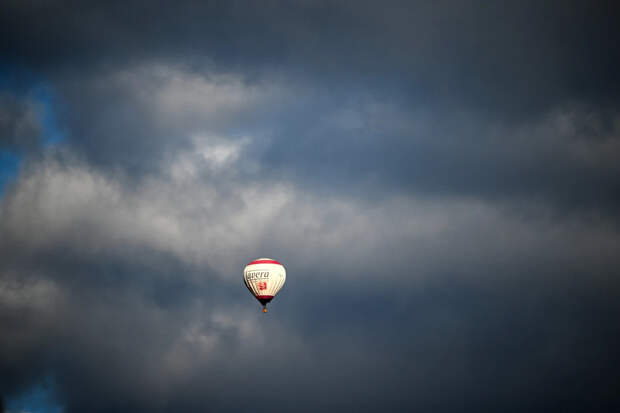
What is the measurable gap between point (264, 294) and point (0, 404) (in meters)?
87.7

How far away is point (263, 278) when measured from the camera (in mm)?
181875

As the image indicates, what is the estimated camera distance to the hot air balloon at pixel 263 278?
182 metres

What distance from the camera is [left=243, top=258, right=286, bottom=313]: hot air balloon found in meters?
182

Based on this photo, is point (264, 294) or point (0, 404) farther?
point (264, 294)

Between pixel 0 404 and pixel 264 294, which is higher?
pixel 264 294

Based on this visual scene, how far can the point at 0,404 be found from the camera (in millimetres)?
101375

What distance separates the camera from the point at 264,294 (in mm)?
182625
